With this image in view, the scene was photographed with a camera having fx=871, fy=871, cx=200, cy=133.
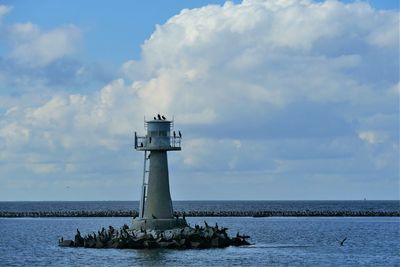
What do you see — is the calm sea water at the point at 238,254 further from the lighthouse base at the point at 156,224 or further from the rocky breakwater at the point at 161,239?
the lighthouse base at the point at 156,224

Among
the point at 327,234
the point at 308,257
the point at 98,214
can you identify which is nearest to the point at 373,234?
the point at 327,234

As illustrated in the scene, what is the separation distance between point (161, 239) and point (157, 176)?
4.06 metres

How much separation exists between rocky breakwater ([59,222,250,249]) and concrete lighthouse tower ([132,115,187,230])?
74cm

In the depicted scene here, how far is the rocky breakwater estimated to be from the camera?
54.7 meters

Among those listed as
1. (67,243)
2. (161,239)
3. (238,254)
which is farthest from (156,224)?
(67,243)

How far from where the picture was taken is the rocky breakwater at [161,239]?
54.7 m

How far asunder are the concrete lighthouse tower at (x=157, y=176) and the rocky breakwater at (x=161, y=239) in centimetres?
74

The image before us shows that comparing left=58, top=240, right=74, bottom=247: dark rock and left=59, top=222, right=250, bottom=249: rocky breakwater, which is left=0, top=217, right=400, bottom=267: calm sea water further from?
left=59, top=222, right=250, bottom=249: rocky breakwater

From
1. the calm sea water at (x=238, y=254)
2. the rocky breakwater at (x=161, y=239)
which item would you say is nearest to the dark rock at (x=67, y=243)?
the calm sea water at (x=238, y=254)

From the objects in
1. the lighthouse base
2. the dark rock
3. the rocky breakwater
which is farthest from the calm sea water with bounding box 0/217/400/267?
the lighthouse base

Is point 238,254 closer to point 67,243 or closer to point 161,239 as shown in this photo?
point 161,239

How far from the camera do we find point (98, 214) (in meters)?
140

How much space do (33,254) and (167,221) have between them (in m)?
10.9

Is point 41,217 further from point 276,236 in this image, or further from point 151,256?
point 151,256
